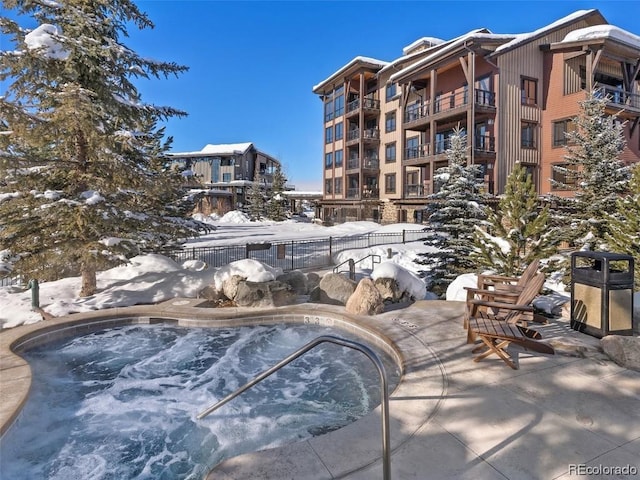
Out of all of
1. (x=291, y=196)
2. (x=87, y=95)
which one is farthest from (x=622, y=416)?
(x=291, y=196)

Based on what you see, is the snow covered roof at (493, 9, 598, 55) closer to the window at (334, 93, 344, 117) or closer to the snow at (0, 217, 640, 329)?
the snow at (0, 217, 640, 329)

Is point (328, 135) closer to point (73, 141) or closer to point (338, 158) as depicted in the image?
point (338, 158)

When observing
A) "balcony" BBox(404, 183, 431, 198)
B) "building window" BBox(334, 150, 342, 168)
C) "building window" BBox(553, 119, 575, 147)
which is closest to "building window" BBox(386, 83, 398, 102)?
"building window" BBox(334, 150, 342, 168)

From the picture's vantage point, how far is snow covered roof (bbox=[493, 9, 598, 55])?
22612 millimetres

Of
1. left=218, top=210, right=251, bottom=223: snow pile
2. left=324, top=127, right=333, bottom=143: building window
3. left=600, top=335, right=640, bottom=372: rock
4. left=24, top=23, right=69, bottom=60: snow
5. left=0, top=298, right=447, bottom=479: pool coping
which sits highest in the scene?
left=324, top=127, right=333, bottom=143: building window

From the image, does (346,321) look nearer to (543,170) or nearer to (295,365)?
(295,365)

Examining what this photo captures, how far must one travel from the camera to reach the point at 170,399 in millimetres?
5762

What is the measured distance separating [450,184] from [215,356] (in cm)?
984

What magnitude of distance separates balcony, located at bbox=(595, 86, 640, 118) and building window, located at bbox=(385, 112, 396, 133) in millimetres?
15332

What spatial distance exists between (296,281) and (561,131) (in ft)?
75.3

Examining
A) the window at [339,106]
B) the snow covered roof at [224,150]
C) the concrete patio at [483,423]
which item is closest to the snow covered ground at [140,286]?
the concrete patio at [483,423]

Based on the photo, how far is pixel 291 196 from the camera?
180ft

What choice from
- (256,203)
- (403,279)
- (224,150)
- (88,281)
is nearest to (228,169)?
(224,150)

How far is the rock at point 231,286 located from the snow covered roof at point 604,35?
992 inches
